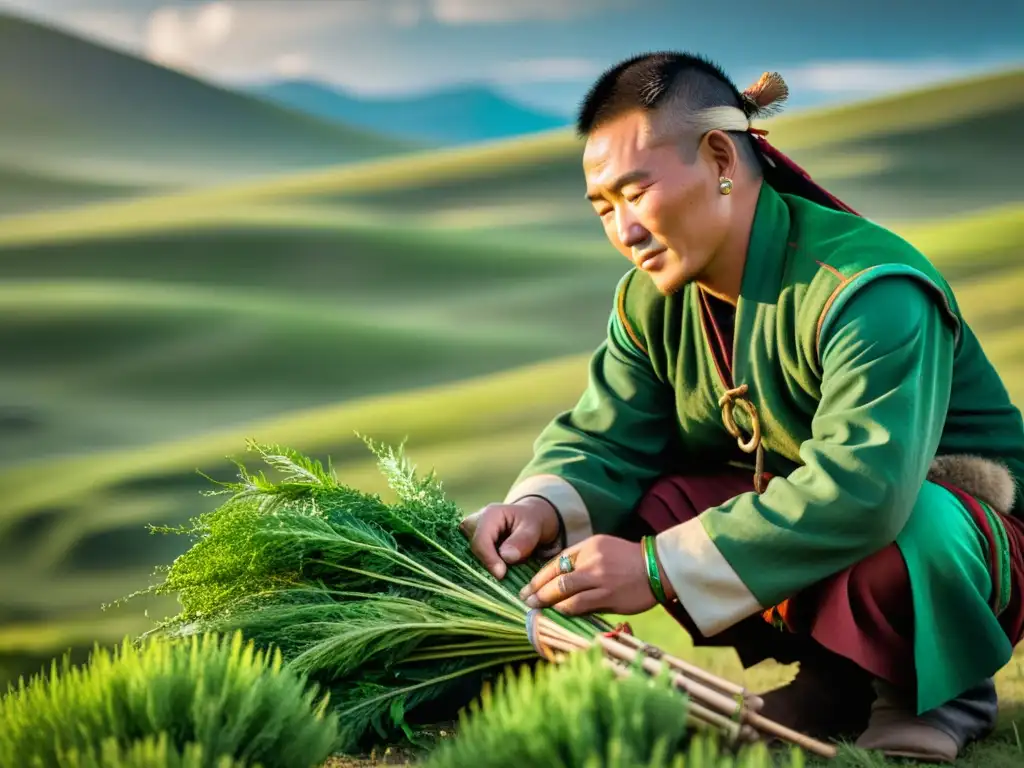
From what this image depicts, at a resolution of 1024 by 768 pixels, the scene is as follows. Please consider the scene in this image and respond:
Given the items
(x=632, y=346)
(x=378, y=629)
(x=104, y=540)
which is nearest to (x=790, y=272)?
(x=632, y=346)

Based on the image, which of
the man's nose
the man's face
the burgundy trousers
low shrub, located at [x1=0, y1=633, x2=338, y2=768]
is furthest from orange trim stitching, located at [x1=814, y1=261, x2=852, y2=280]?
low shrub, located at [x1=0, y1=633, x2=338, y2=768]

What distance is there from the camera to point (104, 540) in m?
5.05

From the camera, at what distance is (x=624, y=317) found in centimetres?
297

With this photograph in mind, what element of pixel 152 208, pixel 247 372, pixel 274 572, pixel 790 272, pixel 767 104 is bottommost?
pixel 274 572

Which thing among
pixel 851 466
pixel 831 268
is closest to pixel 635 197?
pixel 831 268

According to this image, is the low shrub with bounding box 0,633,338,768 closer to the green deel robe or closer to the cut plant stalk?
the cut plant stalk

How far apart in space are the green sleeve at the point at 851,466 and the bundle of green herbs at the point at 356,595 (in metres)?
0.35

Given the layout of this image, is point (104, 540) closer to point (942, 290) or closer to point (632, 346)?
point (632, 346)

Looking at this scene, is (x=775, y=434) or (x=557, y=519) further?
(x=557, y=519)

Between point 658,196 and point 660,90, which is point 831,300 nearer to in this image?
point 658,196

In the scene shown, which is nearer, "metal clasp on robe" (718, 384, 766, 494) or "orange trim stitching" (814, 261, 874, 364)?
"orange trim stitching" (814, 261, 874, 364)

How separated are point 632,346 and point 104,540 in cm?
286

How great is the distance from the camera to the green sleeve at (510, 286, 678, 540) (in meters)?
2.95

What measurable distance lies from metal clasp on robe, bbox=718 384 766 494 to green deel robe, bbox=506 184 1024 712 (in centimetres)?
2
